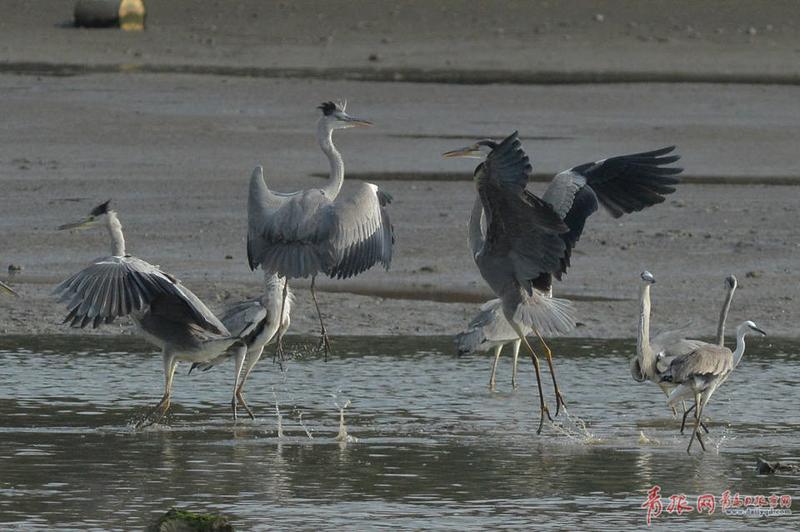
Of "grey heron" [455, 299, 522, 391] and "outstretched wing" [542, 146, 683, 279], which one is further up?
"outstretched wing" [542, 146, 683, 279]

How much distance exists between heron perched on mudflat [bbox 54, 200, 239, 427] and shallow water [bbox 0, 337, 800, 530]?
1.31ft

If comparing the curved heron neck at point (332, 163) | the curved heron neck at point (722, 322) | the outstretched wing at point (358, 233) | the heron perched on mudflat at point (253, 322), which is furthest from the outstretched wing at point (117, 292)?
the curved heron neck at point (722, 322)

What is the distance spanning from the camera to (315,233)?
10.6 metres

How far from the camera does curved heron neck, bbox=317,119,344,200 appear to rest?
11.3m

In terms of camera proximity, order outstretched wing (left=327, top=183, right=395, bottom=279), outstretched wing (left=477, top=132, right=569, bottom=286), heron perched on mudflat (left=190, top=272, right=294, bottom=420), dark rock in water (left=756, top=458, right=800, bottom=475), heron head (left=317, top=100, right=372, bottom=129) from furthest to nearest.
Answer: heron head (left=317, top=100, right=372, bottom=129)
outstretched wing (left=327, top=183, right=395, bottom=279)
heron perched on mudflat (left=190, top=272, right=294, bottom=420)
outstretched wing (left=477, top=132, right=569, bottom=286)
dark rock in water (left=756, top=458, right=800, bottom=475)

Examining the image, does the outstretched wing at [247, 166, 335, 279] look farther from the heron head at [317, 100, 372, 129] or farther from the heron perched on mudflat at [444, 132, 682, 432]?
the heron head at [317, 100, 372, 129]

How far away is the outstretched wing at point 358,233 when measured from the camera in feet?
34.9

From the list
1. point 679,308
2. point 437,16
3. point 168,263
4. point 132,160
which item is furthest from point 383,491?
point 437,16

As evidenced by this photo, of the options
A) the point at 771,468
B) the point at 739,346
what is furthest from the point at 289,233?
the point at 771,468

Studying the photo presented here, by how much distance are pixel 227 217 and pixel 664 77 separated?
466 inches

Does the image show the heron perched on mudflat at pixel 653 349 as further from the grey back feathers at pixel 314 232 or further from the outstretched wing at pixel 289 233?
the outstretched wing at pixel 289 233

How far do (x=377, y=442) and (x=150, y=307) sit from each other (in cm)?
169

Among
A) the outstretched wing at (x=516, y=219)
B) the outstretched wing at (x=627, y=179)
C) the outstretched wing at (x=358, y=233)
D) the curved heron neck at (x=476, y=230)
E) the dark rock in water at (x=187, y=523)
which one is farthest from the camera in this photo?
the outstretched wing at (x=627, y=179)

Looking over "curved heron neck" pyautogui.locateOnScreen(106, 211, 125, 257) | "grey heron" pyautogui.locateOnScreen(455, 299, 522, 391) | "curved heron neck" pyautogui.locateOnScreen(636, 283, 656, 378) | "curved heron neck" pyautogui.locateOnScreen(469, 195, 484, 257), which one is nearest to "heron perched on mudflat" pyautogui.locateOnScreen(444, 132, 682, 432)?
"curved heron neck" pyautogui.locateOnScreen(469, 195, 484, 257)
